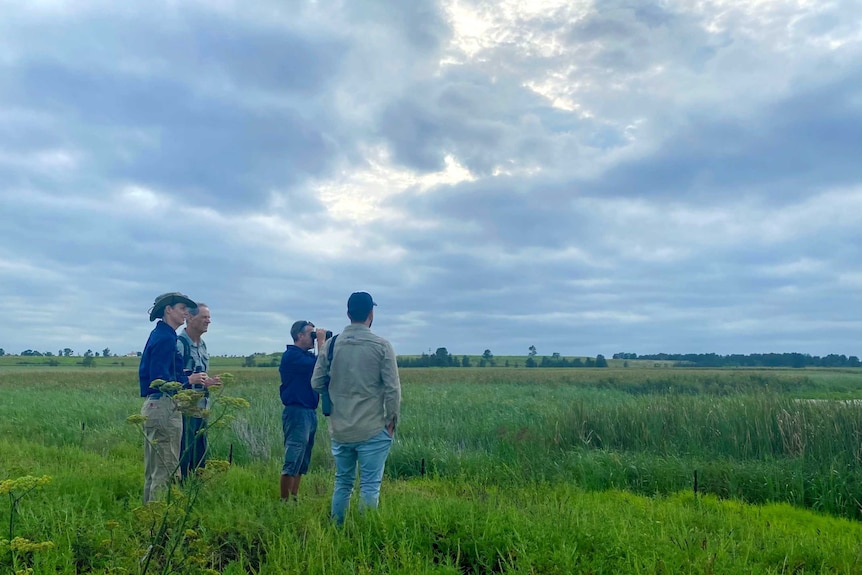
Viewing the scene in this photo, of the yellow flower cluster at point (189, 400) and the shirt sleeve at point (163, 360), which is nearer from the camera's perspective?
the yellow flower cluster at point (189, 400)

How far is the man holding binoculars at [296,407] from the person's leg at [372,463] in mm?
1207

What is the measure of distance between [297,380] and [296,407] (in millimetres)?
274

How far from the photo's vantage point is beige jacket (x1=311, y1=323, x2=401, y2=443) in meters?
5.10

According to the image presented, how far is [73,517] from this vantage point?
556 centimetres

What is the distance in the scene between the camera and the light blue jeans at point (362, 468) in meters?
5.12

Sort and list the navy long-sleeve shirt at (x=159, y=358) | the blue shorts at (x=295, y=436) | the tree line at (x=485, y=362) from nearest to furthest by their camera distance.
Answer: the navy long-sleeve shirt at (x=159, y=358) < the blue shorts at (x=295, y=436) < the tree line at (x=485, y=362)

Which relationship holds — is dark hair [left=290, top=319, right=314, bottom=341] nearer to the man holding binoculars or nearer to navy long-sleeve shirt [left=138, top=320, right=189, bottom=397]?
the man holding binoculars

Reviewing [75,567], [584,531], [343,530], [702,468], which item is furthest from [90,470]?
[702,468]

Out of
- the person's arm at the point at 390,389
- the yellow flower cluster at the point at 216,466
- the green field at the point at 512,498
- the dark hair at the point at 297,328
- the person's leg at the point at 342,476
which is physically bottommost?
the green field at the point at 512,498

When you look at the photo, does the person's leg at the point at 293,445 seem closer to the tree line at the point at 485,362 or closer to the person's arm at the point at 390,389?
the person's arm at the point at 390,389

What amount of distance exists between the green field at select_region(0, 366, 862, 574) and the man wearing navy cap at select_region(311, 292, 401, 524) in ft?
1.11

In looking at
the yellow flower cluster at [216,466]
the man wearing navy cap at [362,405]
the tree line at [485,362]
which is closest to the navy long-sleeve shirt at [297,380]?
the man wearing navy cap at [362,405]

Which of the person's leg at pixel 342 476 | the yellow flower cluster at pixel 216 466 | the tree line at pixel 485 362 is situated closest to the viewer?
the yellow flower cluster at pixel 216 466

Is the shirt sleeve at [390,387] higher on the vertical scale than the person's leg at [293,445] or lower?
higher
